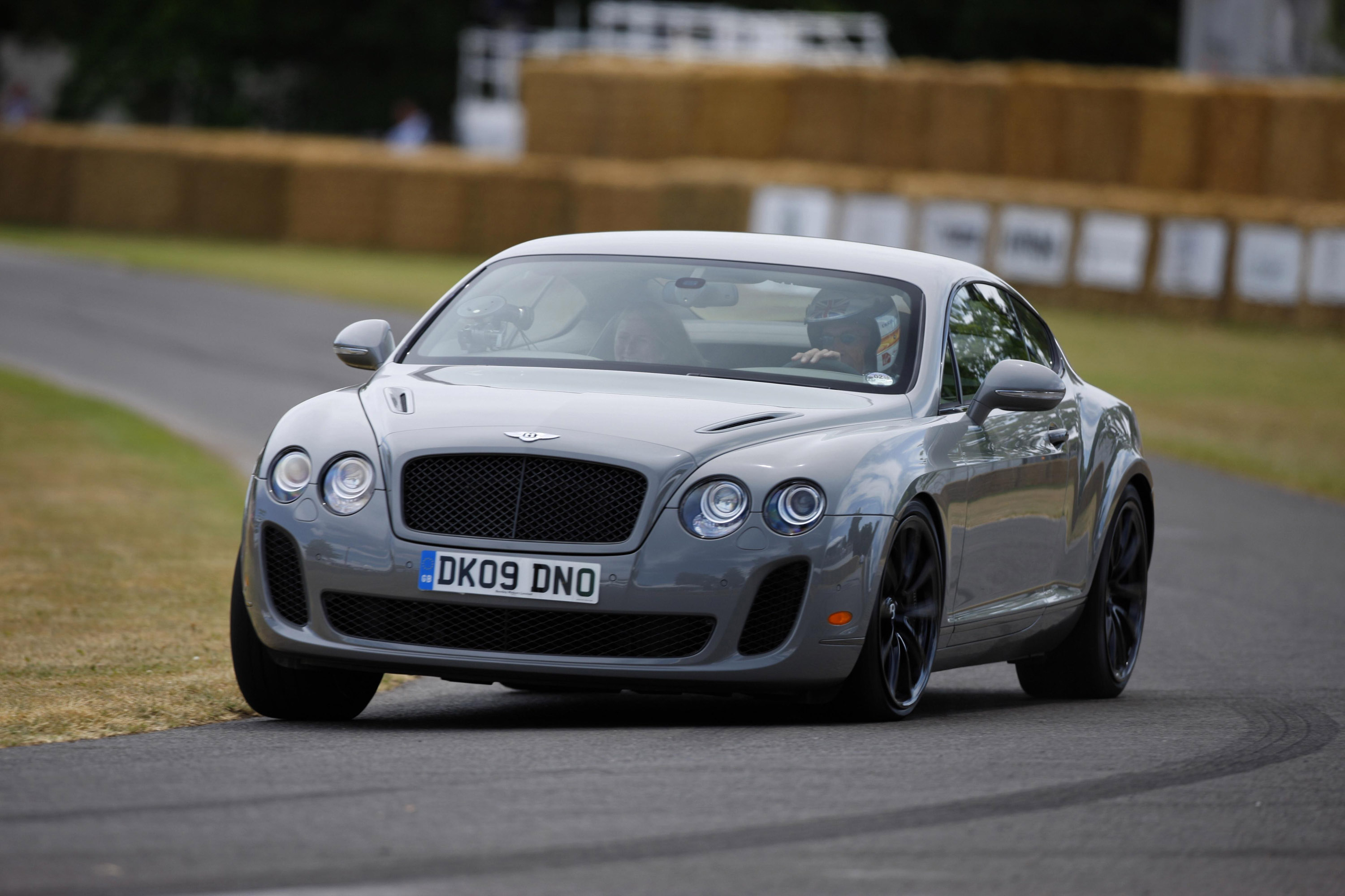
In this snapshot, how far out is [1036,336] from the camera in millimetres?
8547

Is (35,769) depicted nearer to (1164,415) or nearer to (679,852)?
(679,852)

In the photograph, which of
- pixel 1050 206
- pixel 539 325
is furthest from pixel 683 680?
pixel 1050 206

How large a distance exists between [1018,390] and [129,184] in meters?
37.0

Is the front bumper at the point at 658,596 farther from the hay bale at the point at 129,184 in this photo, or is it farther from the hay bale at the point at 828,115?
the hay bale at the point at 129,184

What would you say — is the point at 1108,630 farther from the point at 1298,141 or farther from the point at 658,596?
the point at 1298,141

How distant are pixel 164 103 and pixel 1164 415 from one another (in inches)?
1899

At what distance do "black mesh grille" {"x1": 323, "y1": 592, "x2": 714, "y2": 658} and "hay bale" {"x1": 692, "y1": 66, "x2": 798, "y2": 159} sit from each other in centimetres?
3085

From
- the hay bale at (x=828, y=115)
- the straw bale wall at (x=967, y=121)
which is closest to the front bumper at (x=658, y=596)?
the straw bale wall at (x=967, y=121)

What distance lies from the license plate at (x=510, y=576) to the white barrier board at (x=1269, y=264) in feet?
80.6

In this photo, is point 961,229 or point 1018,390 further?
point 961,229

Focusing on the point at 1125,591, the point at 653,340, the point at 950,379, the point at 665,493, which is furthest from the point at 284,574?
the point at 1125,591

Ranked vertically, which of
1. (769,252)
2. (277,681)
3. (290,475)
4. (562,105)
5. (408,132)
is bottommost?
(408,132)

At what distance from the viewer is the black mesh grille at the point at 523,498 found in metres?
6.24

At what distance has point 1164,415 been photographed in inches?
803
